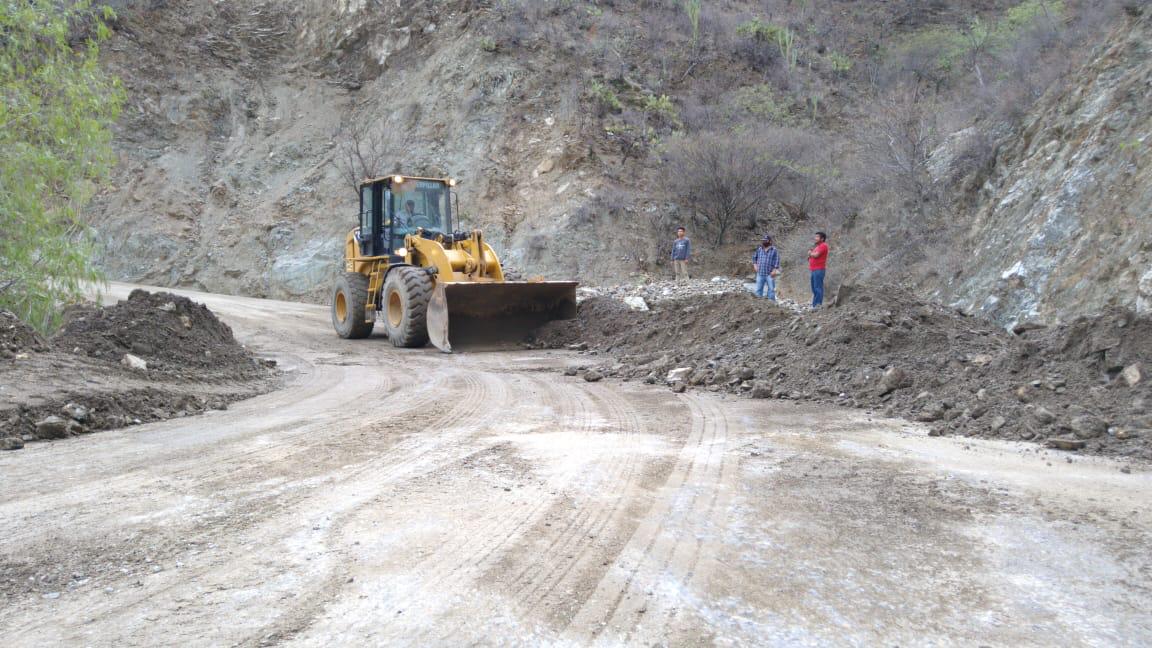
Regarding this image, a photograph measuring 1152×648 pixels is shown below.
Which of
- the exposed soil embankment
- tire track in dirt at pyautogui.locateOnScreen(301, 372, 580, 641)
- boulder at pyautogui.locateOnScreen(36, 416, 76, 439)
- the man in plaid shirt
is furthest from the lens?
the man in plaid shirt

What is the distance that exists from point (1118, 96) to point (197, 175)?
29.8 m

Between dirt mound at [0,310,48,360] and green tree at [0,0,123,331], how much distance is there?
3.42 feet

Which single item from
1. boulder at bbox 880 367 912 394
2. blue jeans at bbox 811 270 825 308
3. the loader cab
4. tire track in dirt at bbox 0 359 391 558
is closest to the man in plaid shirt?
blue jeans at bbox 811 270 825 308

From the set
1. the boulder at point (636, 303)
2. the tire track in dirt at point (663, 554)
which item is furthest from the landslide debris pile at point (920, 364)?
the tire track in dirt at point (663, 554)

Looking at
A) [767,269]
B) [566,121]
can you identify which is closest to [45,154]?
[767,269]

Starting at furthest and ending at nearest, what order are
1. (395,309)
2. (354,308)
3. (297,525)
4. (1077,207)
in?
(354,308) < (395,309) < (1077,207) < (297,525)

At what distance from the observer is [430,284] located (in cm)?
1262

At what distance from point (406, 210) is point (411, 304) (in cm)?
227

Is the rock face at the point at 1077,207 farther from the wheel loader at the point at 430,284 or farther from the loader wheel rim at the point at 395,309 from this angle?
the loader wheel rim at the point at 395,309

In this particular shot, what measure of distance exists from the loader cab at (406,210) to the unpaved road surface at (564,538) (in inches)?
317

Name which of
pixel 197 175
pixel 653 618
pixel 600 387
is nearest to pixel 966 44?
pixel 600 387

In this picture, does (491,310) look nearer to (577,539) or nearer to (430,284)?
(430,284)

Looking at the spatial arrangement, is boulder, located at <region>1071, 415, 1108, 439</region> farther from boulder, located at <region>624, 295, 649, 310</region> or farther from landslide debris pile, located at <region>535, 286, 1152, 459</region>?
boulder, located at <region>624, 295, 649, 310</region>

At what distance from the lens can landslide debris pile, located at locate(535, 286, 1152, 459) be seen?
586cm
